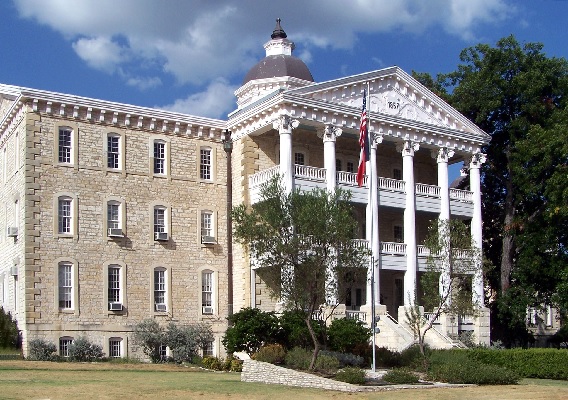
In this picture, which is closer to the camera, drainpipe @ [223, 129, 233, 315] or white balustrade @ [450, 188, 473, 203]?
drainpipe @ [223, 129, 233, 315]

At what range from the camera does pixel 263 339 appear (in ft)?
111

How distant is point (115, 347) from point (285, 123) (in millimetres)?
12628

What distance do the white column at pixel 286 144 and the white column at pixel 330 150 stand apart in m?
1.94

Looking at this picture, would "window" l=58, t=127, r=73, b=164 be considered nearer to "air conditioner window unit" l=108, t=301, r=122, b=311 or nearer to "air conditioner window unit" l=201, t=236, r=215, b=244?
"air conditioner window unit" l=108, t=301, r=122, b=311

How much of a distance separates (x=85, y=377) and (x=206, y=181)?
54.6ft

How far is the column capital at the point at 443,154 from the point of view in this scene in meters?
44.1

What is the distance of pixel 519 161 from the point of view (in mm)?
46531

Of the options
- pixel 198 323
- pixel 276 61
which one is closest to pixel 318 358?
pixel 198 323

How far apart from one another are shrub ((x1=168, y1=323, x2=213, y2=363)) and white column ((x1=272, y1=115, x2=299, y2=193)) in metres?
7.94

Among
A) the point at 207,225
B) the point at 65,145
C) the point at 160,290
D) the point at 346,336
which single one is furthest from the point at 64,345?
the point at 346,336

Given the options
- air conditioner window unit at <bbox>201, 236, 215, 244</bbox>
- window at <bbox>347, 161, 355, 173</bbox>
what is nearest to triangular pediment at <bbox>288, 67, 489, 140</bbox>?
window at <bbox>347, 161, 355, 173</bbox>

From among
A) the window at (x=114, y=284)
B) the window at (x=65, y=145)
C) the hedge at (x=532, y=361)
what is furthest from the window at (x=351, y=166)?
the window at (x=65, y=145)

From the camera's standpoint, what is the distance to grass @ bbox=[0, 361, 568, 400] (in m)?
21.4

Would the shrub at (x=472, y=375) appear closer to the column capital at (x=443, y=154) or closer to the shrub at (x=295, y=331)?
the shrub at (x=295, y=331)
